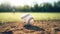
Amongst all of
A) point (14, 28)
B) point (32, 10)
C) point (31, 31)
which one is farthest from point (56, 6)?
point (14, 28)

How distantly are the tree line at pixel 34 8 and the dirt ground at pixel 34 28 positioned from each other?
139 mm

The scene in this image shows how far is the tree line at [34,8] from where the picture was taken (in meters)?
1.41

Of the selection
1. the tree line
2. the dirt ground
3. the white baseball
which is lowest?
the dirt ground

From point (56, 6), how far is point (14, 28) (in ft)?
1.78

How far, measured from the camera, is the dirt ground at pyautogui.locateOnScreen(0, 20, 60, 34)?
4.54 feet

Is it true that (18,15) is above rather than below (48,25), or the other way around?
above

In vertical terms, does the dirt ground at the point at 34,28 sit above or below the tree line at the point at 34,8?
below

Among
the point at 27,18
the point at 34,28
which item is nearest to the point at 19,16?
the point at 27,18

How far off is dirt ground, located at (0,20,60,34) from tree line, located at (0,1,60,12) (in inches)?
5.5

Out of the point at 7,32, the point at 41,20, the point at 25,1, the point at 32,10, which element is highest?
the point at 25,1

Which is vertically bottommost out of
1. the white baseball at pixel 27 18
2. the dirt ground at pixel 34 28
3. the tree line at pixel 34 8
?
the dirt ground at pixel 34 28

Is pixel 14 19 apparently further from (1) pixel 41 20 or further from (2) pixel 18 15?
(1) pixel 41 20

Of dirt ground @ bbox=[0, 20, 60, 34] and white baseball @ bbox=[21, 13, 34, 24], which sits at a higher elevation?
white baseball @ bbox=[21, 13, 34, 24]

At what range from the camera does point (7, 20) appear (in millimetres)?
1390
